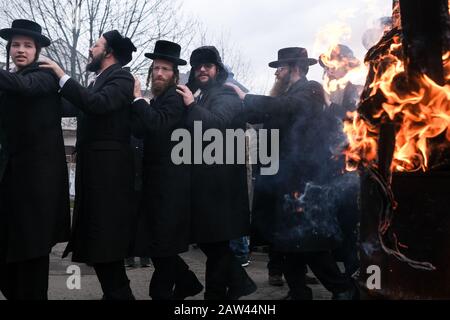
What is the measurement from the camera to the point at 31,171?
381 cm

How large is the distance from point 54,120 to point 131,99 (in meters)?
0.62

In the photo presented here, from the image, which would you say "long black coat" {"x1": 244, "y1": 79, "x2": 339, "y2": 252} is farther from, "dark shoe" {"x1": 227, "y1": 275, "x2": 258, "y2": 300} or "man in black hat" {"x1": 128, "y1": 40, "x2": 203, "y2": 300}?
"man in black hat" {"x1": 128, "y1": 40, "x2": 203, "y2": 300}

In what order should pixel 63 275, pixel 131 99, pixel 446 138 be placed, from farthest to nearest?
pixel 63 275 → pixel 131 99 → pixel 446 138

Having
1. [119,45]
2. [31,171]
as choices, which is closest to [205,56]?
[119,45]

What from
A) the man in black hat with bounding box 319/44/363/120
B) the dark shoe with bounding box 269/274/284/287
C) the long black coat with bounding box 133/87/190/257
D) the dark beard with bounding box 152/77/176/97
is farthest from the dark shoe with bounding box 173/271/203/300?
the man in black hat with bounding box 319/44/363/120

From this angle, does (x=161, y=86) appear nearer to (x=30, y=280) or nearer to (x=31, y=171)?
(x=31, y=171)

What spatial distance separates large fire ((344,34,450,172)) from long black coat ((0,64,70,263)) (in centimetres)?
228

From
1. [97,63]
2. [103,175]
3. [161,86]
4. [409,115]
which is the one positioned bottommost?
[103,175]

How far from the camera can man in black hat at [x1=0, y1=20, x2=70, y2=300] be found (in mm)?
3742

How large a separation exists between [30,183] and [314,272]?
2.43 meters
